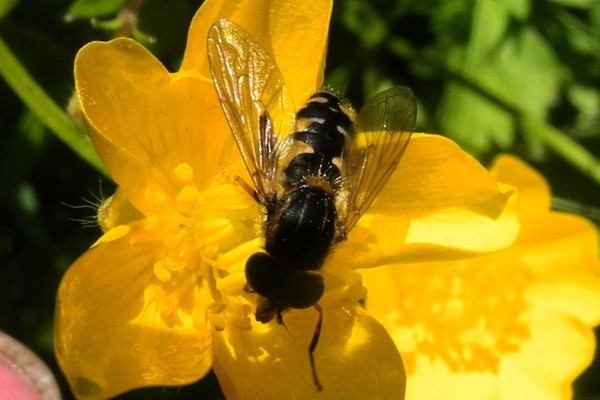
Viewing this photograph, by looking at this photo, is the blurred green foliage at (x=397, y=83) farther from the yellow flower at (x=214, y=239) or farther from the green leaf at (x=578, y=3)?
the yellow flower at (x=214, y=239)

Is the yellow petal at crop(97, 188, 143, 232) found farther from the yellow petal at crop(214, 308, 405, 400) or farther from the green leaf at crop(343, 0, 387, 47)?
the green leaf at crop(343, 0, 387, 47)

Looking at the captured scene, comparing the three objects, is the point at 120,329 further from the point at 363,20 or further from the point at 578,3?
the point at 578,3

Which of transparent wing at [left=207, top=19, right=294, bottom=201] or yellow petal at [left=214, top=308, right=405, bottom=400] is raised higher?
transparent wing at [left=207, top=19, right=294, bottom=201]

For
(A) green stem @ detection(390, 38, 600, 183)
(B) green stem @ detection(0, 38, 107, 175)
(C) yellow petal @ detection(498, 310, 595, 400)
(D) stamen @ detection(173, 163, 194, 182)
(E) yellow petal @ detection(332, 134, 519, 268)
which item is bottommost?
(C) yellow petal @ detection(498, 310, 595, 400)

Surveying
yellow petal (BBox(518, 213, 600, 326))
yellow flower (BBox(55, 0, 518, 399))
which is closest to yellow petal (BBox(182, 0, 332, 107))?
yellow flower (BBox(55, 0, 518, 399))

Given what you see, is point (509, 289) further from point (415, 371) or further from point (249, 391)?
point (249, 391)

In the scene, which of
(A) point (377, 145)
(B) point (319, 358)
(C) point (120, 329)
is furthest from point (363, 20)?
(C) point (120, 329)

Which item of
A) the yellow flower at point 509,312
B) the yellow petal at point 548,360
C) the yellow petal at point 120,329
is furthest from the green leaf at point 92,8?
the yellow petal at point 548,360
